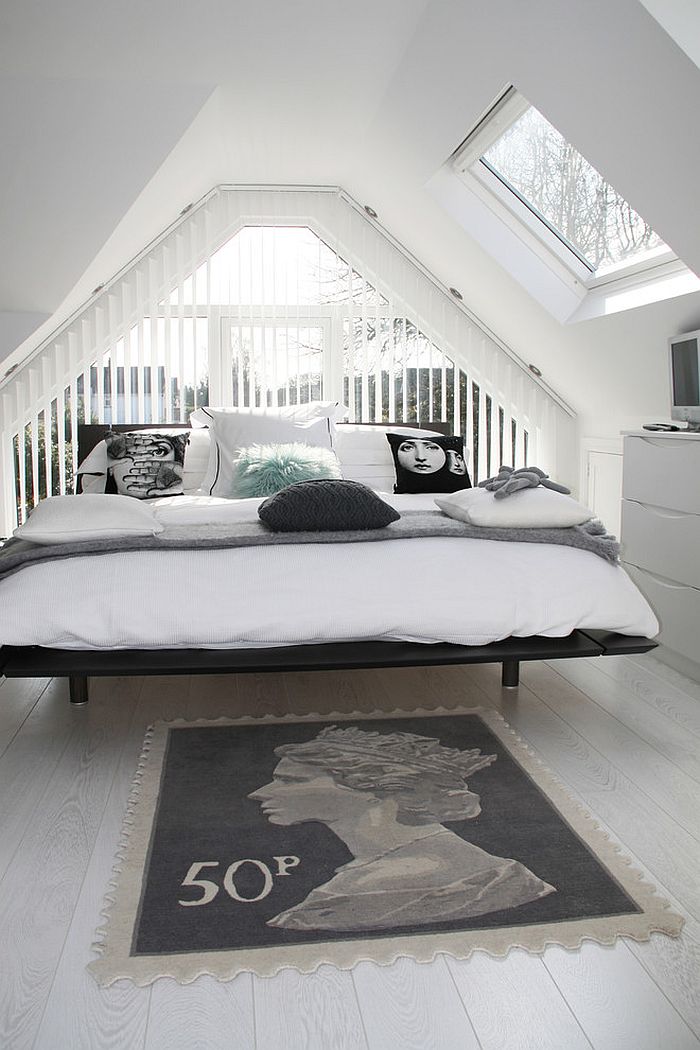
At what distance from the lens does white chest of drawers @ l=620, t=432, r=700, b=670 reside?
334cm

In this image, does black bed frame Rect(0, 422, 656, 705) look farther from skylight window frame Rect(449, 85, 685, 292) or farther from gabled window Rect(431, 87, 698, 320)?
skylight window frame Rect(449, 85, 685, 292)

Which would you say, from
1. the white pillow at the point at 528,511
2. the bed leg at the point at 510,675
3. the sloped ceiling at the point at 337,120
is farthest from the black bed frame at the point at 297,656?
the sloped ceiling at the point at 337,120

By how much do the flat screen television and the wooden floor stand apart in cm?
113

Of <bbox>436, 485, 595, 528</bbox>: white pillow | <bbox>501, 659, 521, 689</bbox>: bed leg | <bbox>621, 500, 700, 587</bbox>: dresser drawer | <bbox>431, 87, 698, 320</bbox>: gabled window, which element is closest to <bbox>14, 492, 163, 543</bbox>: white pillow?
<bbox>436, 485, 595, 528</bbox>: white pillow

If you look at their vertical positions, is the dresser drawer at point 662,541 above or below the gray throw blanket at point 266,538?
below

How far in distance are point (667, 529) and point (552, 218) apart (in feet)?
5.74

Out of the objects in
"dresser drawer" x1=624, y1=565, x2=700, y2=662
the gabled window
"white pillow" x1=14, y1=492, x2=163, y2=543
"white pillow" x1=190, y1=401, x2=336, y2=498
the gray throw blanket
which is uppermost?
the gabled window

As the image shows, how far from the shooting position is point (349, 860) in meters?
1.97

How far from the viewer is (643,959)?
163cm

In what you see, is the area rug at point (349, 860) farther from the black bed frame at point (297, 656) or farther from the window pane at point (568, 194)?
the window pane at point (568, 194)

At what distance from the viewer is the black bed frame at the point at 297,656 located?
97.7 inches

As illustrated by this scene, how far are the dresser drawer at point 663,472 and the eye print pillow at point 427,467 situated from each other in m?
0.92

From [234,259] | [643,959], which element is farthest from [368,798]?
[234,259]

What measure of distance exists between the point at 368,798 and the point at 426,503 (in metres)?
1.56
